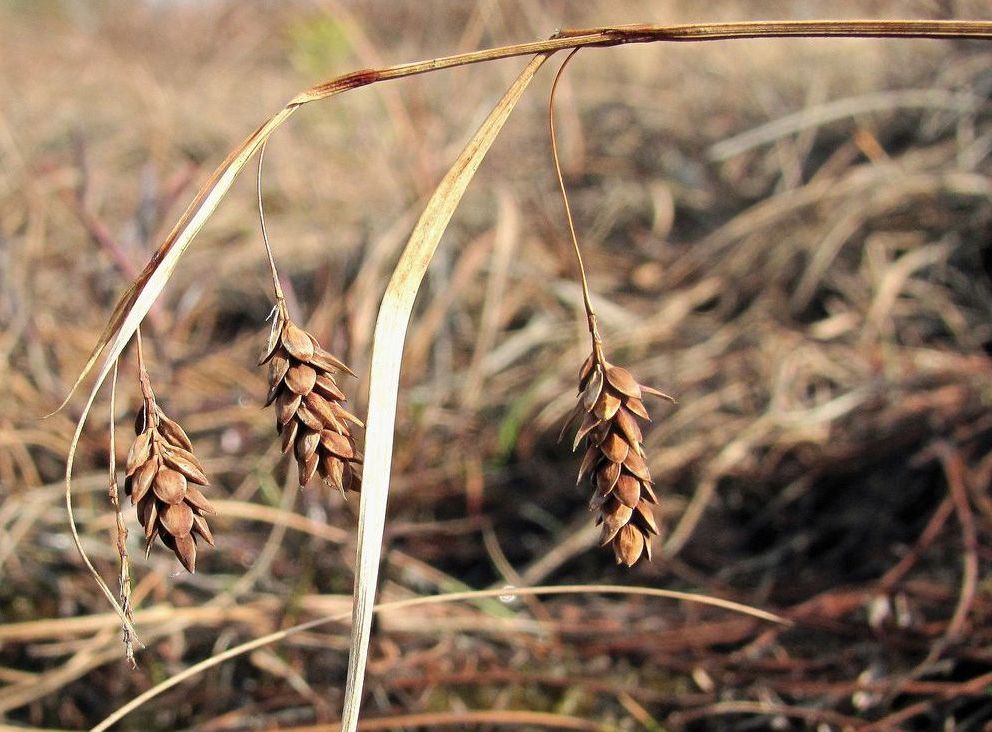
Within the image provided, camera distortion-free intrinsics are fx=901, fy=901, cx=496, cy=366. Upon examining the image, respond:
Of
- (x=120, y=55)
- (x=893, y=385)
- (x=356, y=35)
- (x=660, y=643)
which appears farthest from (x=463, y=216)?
(x=120, y=55)

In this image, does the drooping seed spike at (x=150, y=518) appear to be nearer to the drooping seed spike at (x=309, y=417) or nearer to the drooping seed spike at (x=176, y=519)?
the drooping seed spike at (x=176, y=519)

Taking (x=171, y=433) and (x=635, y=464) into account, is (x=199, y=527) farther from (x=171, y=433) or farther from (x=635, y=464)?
(x=635, y=464)

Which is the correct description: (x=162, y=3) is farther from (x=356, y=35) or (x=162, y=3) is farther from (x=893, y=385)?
(x=893, y=385)

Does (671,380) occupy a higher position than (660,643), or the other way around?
(671,380)

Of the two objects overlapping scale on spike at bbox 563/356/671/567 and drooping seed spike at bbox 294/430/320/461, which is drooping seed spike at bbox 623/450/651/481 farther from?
drooping seed spike at bbox 294/430/320/461

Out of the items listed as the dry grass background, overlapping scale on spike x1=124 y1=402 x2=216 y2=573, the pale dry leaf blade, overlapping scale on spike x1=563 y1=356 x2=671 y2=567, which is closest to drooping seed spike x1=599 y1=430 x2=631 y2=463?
overlapping scale on spike x1=563 y1=356 x2=671 y2=567

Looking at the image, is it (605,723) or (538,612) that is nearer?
(605,723)

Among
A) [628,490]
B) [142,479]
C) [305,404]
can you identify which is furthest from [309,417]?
[628,490]

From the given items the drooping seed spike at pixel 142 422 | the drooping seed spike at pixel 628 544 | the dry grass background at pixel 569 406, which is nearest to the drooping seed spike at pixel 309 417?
the drooping seed spike at pixel 142 422
